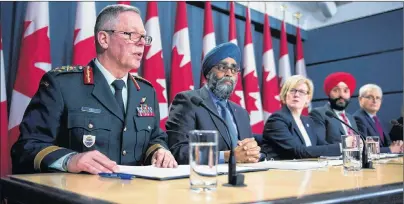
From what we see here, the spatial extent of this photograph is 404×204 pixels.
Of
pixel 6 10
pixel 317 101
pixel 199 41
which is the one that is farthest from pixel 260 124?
pixel 6 10

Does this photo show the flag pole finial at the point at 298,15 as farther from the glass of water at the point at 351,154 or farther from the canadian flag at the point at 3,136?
the glass of water at the point at 351,154

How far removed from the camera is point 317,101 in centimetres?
586

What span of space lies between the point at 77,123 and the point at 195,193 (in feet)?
2.94

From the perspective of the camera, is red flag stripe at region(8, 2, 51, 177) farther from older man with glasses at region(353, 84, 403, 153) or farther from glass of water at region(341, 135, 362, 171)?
older man with glasses at region(353, 84, 403, 153)

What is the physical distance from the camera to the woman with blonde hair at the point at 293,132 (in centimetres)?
282

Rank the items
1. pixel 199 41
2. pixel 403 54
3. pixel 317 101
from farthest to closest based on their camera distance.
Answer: pixel 317 101, pixel 403 54, pixel 199 41

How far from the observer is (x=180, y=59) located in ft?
12.3

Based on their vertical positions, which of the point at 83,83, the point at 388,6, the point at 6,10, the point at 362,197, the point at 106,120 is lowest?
the point at 362,197

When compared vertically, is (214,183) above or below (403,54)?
below

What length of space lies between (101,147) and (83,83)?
0.98 feet

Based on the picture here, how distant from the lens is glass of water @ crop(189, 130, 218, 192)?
0.93 metres

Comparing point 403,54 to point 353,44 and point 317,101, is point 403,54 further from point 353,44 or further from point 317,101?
point 317,101

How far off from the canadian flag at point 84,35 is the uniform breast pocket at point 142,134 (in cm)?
133

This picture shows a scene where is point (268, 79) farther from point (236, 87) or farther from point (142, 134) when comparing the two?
point (142, 134)
